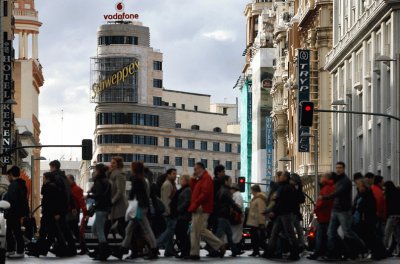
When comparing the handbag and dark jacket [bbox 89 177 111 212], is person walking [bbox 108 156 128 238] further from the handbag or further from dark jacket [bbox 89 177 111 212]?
the handbag

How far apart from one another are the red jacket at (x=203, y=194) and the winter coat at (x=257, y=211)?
5439 millimetres

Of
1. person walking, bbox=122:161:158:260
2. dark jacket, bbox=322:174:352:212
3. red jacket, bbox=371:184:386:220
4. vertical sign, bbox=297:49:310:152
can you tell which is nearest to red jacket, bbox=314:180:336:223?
dark jacket, bbox=322:174:352:212

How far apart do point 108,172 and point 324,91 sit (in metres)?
66.1

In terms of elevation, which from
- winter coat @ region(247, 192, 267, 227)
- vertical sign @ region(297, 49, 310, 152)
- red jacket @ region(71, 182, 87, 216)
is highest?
vertical sign @ region(297, 49, 310, 152)

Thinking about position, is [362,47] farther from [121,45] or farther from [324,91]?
[121,45]

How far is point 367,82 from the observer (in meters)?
74.1

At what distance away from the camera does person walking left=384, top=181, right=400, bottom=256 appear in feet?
116

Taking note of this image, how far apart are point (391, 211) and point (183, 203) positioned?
477cm

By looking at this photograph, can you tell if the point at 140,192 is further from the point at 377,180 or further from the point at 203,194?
the point at 377,180

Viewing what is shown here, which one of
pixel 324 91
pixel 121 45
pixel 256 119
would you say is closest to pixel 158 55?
pixel 121 45

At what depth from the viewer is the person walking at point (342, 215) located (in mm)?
31594

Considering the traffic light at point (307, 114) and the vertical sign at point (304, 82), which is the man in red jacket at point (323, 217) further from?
the vertical sign at point (304, 82)

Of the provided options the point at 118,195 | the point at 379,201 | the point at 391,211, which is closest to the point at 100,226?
the point at 118,195

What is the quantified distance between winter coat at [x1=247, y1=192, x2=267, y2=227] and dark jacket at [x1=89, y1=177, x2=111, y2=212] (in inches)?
260
